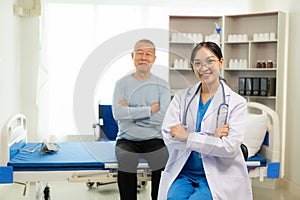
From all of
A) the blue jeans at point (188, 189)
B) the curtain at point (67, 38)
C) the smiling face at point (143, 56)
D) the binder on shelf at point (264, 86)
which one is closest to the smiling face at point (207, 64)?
the smiling face at point (143, 56)

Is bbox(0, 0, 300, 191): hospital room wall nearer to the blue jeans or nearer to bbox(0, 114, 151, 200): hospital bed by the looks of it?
bbox(0, 114, 151, 200): hospital bed

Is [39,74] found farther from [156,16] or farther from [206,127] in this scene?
[206,127]

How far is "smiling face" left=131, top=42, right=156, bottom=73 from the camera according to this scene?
215 cm

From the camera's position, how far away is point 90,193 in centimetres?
377

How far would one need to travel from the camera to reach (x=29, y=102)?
15.0 feet

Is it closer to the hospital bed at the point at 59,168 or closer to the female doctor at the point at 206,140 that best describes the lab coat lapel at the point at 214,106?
the female doctor at the point at 206,140

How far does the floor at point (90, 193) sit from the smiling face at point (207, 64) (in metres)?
1.74

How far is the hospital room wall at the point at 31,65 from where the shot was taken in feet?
12.5

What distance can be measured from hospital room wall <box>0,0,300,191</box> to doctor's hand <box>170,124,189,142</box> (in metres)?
2.05

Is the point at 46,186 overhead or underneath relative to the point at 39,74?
underneath

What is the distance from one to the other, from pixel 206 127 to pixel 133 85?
0.44 metres

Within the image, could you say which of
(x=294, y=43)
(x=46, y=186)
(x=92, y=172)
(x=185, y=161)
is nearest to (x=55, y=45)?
(x=46, y=186)

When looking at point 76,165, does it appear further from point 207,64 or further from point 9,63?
point 9,63

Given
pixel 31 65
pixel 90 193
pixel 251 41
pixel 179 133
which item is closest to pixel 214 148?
pixel 179 133
